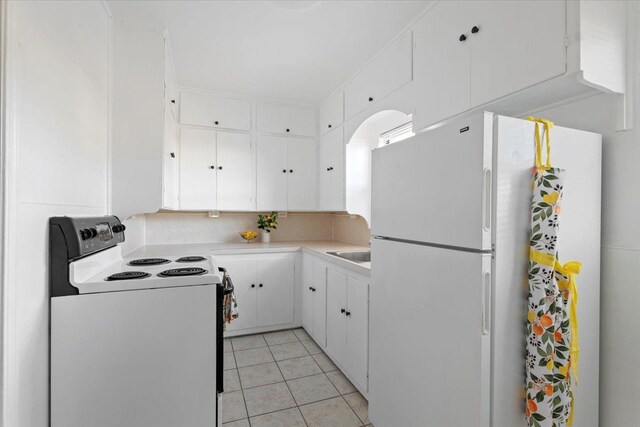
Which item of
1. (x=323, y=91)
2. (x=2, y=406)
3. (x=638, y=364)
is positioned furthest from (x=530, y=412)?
(x=323, y=91)

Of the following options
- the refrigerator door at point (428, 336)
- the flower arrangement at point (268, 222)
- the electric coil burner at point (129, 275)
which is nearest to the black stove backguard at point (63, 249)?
the electric coil burner at point (129, 275)

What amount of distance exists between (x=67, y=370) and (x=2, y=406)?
0.36m

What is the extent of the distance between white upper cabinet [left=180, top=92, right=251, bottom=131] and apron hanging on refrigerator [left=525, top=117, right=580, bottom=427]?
2.91m

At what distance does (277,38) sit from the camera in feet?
7.26

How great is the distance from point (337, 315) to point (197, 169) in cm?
201

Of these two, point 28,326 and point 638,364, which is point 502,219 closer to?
point 638,364

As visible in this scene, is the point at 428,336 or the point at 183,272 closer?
the point at 428,336

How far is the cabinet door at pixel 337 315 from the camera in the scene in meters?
2.36

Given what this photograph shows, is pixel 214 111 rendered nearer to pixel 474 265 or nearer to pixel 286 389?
pixel 286 389

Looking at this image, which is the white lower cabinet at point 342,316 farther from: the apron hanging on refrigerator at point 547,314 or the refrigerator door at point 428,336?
the apron hanging on refrigerator at point 547,314

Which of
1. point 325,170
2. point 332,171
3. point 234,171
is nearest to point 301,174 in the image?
point 325,170

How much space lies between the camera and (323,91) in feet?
10.5

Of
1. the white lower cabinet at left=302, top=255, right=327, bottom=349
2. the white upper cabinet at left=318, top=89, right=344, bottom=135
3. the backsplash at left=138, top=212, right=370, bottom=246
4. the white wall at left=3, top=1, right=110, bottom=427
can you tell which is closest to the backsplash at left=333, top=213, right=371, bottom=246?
the backsplash at left=138, top=212, right=370, bottom=246

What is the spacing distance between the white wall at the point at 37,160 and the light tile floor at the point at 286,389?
1131mm
